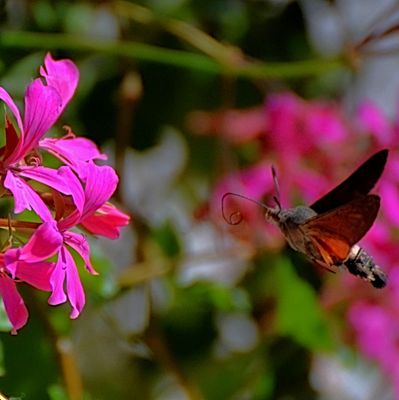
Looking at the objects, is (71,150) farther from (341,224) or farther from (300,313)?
(300,313)

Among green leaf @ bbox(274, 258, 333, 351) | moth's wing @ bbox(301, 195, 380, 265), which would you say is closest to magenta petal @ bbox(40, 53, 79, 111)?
moth's wing @ bbox(301, 195, 380, 265)

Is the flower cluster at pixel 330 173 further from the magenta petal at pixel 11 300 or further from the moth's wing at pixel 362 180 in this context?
the magenta petal at pixel 11 300

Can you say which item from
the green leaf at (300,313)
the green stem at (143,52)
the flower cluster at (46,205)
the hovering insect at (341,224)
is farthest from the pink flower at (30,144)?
the green leaf at (300,313)

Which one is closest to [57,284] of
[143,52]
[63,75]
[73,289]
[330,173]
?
[73,289]

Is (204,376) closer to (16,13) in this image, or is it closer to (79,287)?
(16,13)

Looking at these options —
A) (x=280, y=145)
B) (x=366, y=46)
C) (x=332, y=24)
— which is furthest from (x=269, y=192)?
(x=332, y=24)
